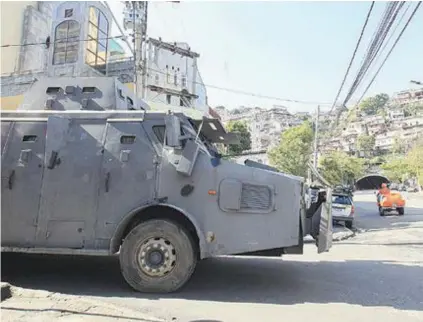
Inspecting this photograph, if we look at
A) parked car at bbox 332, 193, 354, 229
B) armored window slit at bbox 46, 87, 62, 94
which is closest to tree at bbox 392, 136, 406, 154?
parked car at bbox 332, 193, 354, 229

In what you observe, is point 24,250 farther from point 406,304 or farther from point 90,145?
point 406,304

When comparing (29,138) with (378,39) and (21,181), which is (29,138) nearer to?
(21,181)

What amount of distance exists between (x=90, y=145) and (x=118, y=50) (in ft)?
71.4

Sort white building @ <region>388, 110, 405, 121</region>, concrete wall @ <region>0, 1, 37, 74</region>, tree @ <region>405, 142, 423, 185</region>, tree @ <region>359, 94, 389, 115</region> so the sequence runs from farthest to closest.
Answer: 1. tree @ <region>359, 94, 389, 115</region>
2. white building @ <region>388, 110, 405, 121</region>
3. tree @ <region>405, 142, 423, 185</region>
4. concrete wall @ <region>0, 1, 37, 74</region>

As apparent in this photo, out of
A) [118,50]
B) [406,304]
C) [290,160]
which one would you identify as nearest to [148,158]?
[406,304]

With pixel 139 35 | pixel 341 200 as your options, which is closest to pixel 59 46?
pixel 139 35

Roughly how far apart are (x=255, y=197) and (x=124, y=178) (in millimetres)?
1734

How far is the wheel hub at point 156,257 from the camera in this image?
5781mm

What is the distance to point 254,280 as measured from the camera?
22.0 feet

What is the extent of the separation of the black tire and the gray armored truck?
0.01 m

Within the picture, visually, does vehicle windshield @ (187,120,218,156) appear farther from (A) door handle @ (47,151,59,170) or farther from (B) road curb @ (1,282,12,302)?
(B) road curb @ (1,282,12,302)

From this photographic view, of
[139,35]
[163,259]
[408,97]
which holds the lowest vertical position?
[163,259]

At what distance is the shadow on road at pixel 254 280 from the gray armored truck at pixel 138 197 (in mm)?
513

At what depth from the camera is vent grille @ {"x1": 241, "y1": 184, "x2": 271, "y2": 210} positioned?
19.4 ft
